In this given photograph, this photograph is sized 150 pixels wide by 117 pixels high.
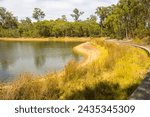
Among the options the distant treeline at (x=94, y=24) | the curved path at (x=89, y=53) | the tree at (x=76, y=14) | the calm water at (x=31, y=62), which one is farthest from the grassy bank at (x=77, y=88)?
the tree at (x=76, y=14)

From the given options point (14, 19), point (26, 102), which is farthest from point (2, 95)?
point (14, 19)

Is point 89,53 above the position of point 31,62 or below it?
above

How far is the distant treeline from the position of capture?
173ft

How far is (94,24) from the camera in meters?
92.3

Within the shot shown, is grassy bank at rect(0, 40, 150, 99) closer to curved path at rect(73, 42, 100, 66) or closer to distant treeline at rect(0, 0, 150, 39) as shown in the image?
curved path at rect(73, 42, 100, 66)

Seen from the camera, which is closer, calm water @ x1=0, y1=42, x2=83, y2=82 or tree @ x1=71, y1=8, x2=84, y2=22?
calm water @ x1=0, y1=42, x2=83, y2=82

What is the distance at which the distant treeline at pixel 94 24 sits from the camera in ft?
173

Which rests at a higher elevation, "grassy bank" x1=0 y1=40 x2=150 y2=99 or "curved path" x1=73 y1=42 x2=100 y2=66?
"grassy bank" x1=0 y1=40 x2=150 y2=99

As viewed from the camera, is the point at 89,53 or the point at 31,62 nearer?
the point at 31,62

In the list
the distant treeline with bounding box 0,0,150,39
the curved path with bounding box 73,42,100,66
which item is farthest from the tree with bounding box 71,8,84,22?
the curved path with bounding box 73,42,100,66

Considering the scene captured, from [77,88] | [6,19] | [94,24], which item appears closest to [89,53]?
[77,88]

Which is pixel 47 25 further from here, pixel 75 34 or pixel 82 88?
pixel 82 88

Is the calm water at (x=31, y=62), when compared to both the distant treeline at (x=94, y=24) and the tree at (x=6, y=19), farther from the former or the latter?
the tree at (x=6, y=19)

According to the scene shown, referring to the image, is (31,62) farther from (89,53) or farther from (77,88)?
(77,88)
